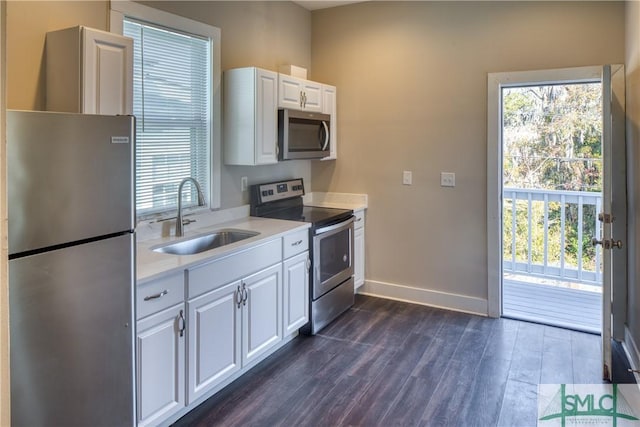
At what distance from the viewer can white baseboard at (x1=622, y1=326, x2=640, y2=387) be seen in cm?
287

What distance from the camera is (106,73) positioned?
2166mm

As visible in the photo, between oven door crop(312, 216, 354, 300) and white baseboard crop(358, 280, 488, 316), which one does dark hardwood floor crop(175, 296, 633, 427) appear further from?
oven door crop(312, 216, 354, 300)

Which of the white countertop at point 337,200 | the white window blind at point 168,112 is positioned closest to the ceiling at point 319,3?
the white window blind at point 168,112

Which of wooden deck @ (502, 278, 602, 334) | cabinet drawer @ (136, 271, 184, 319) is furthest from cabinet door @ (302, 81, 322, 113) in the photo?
wooden deck @ (502, 278, 602, 334)

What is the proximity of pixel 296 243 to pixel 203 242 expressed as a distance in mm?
638

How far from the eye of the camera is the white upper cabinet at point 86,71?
2.09 meters

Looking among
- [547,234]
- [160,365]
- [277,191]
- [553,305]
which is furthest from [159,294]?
[547,234]

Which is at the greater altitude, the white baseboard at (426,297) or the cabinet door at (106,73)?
the cabinet door at (106,73)

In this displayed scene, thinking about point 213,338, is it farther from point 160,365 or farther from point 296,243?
point 296,243

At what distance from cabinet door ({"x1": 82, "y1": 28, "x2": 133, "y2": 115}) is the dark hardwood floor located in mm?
1633

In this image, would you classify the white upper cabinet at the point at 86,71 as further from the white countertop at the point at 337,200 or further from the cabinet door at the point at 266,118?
the white countertop at the point at 337,200

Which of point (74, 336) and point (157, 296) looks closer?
point (74, 336)

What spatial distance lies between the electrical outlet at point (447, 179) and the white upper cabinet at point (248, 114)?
1.56 metres

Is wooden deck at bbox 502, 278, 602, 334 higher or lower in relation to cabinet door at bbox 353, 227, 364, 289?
lower
